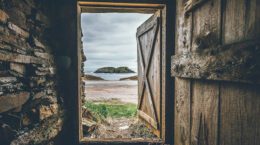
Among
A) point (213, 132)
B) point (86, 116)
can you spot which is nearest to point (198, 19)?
point (213, 132)

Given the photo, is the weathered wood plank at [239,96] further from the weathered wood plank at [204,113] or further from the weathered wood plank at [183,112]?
Answer: the weathered wood plank at [183,112]

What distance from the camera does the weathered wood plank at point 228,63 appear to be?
0.97m

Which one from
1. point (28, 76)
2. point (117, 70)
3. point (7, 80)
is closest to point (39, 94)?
point (28, 76)

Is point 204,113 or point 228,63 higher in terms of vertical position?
point 228,63

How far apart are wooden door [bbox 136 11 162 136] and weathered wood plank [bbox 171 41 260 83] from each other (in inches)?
51.6

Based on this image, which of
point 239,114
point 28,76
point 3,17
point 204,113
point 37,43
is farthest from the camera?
point 37,43

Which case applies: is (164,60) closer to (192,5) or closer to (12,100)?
(192,5)

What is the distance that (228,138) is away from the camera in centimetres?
124

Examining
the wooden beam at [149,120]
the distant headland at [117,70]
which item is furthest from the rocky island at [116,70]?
the wooden beam at [149,120]

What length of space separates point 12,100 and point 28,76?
1.30 feet

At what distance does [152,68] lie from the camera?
11.2 ft

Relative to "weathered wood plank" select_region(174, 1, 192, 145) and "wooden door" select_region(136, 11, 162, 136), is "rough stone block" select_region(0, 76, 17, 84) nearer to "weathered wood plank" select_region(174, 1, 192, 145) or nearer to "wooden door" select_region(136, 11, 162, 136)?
"weathered wood plank" select_region(174, 1, 192, 145)

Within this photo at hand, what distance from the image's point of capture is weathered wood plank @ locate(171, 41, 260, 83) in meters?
0.97

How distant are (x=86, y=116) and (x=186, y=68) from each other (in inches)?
129
